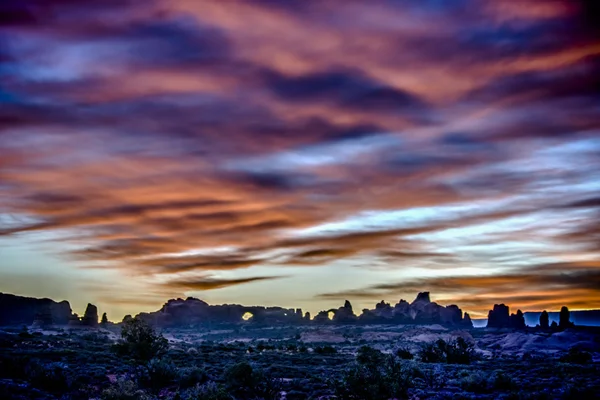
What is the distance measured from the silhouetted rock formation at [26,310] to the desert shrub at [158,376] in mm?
112980

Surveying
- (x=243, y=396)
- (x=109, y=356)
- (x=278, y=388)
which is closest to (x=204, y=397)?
(x=243, y=396)

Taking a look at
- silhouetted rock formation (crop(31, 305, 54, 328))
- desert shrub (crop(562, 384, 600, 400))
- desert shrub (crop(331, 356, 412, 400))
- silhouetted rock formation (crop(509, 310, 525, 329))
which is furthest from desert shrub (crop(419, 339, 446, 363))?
silhouetted rock formation (crop(509, 310, 525, 329))

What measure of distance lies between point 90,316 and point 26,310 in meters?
28.0

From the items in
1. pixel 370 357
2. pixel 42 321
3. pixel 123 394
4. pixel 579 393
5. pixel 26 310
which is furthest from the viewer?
pixel 26 310

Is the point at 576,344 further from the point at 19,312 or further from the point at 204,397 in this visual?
the point at 19,312

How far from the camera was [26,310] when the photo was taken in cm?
14200

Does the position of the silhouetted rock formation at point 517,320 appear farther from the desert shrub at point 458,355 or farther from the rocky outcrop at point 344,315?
the desert shrub at point 458,355

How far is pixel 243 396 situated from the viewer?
103 feet

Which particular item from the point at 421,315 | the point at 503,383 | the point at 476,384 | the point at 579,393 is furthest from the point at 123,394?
the point at 421,315

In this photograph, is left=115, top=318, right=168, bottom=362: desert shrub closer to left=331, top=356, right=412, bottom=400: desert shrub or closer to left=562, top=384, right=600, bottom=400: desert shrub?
left=331, top=356, right=412, bottom=400: desert shrub

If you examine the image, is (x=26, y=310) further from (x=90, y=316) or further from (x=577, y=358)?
(x=577, y=358)

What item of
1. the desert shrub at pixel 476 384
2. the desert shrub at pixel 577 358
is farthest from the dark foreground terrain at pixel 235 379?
the desert shrub at pixel 577 358

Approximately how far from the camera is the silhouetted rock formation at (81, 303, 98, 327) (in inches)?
4810

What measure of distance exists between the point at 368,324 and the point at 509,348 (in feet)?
315
